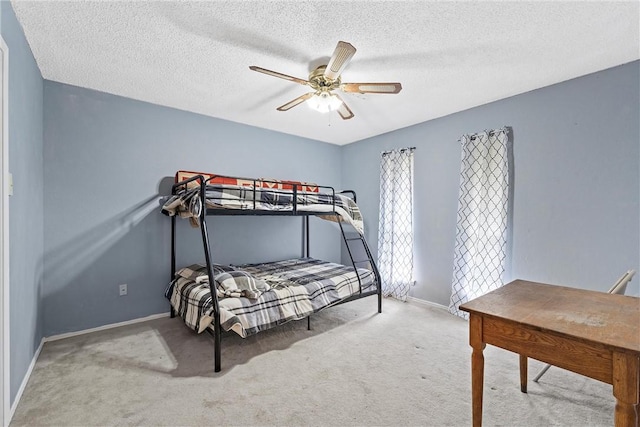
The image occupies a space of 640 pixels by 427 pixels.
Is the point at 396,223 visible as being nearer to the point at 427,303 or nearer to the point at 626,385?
the point at 427,303

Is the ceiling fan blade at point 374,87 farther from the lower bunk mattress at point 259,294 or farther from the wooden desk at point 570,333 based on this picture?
the lower bunk mattress at point 259,294

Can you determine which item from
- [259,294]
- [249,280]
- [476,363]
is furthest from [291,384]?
[476,363]

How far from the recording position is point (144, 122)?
3.02 meters

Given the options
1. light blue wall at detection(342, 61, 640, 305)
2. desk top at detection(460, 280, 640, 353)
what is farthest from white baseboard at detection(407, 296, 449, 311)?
desk top at detection(460, 280, 640, 353)

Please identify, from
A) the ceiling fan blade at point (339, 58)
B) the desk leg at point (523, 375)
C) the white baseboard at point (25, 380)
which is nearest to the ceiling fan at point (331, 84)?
the ceiling fan blade at point (339, 58)

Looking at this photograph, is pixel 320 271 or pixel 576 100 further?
pixel 320 271

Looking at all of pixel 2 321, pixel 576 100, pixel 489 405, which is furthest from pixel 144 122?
pixel 576 100

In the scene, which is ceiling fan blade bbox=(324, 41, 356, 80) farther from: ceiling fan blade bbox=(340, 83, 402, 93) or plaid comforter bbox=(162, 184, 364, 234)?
A: plaid comforter bbox=(162, 184, 364, 234)

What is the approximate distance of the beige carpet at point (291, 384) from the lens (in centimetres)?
161

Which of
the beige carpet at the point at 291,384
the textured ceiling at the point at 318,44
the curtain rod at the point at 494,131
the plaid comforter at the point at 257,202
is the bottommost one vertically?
the beige carpet at the point at 291,384

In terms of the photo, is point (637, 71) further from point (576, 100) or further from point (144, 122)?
point (144, 122)

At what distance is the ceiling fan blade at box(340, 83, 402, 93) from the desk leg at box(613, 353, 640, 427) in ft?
5.83

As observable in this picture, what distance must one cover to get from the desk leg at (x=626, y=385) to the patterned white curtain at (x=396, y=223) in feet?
8.88

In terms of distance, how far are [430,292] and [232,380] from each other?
8.38 feet
